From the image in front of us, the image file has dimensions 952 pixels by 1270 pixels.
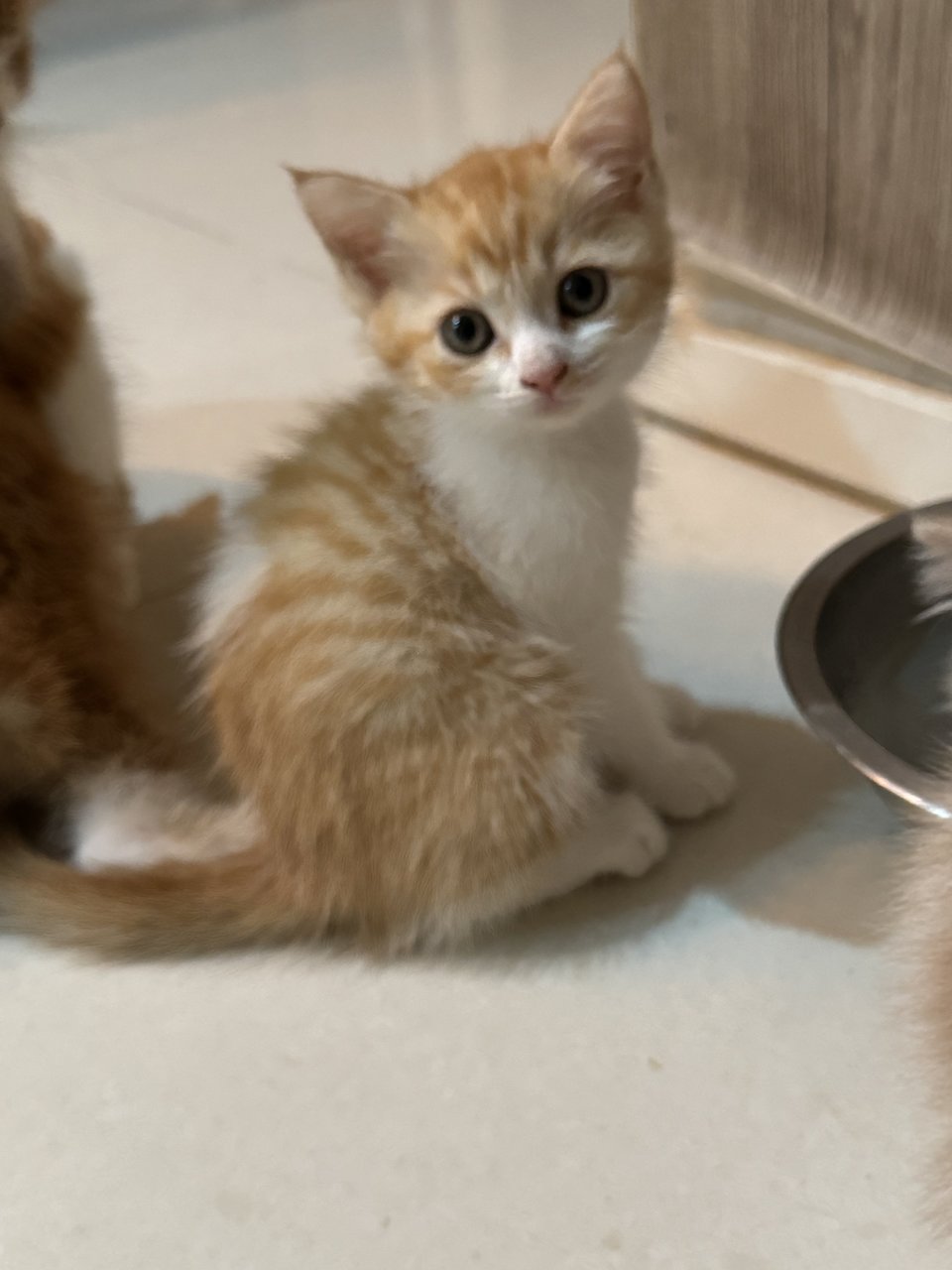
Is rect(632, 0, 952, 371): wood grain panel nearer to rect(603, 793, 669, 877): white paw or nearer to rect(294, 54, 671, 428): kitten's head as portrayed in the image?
rect(294, 54, 671, 428): kitten's head

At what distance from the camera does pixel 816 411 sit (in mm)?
1377

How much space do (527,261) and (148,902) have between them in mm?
529

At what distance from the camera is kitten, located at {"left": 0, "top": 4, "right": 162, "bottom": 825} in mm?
979

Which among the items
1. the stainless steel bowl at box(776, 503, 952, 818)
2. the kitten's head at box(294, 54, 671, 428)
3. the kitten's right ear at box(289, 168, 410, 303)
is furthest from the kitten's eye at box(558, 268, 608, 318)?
the stainless steel bowl at box(776, 503, 952, 818)

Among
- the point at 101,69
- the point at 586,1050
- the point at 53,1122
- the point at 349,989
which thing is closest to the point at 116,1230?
the point at 53,1122

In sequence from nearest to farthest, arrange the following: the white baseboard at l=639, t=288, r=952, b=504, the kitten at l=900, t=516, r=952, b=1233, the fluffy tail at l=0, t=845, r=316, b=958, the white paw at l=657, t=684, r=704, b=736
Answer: the kitten at l=900, t=516, r=952, b=1233 < the fluffy tail at l=0, t=845, r=316, b=958 < the white paw at l=657, t=684, r=704, b=736 < the white baseboard at l=639, t=288, r=952, b=504

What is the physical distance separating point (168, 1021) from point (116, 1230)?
158mm

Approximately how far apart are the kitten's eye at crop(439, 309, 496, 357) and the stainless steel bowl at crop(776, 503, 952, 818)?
1.17ft

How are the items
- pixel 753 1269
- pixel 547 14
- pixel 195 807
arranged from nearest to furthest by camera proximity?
pixel 753 1269 → pixel 195 807 → pixel 547 14

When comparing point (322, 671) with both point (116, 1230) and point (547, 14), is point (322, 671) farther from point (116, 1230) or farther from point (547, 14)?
point (547, 14)

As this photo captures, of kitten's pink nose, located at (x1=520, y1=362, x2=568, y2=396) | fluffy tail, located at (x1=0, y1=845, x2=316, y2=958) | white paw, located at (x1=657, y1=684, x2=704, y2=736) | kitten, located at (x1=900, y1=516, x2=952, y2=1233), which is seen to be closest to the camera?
kitten, located at (x1=900, y1=516, x2=952, y2=1233)

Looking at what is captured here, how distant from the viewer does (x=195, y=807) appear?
1.01 meters

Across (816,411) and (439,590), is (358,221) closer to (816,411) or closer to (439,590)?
(439,590)

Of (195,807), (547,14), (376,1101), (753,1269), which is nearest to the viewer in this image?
(753,1269)
